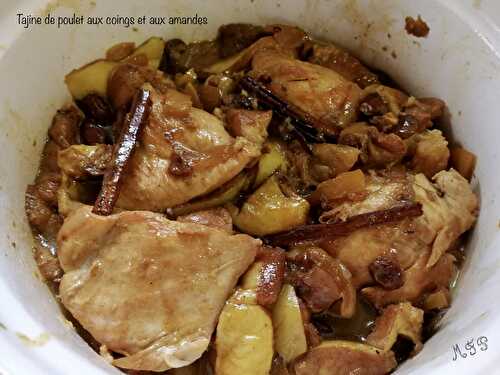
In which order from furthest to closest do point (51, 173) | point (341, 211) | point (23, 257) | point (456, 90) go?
point (456, 90) → point (51, 173) → point (341, 211) → point (23, 257)

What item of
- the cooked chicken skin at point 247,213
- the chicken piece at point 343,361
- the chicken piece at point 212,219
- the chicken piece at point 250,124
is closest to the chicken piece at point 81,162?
the cooked chicken skin at point 247,213

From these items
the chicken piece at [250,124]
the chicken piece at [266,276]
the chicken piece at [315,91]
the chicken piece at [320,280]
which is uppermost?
the chicken piece at [315,91]

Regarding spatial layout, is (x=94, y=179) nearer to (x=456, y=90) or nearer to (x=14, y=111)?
(x=14, y=111)

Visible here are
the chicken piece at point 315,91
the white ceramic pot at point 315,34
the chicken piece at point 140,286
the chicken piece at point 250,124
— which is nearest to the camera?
the white ceramic pot at point 315,34

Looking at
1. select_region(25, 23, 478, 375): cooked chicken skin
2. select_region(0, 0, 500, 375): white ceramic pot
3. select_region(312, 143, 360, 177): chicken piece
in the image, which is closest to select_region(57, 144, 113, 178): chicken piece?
select_region(25, 23, 478, 375): cooked chicken skin

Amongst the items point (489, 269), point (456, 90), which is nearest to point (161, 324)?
point (489, 269)

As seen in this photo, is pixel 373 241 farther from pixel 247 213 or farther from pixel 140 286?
pixel 140 286

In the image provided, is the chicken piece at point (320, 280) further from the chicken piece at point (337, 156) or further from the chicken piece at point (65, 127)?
the chicken piece at point (65, 127)
